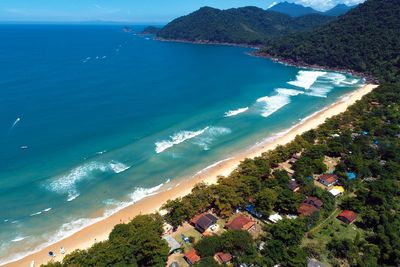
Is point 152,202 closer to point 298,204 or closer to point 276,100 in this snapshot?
point 298,204

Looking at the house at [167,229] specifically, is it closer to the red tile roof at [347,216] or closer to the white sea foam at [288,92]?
the red tile roof at [347,216]

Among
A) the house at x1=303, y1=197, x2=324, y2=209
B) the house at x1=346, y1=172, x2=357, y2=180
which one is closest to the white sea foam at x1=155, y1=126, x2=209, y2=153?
the house at x1=303, y1=197, x2=324, y2=209

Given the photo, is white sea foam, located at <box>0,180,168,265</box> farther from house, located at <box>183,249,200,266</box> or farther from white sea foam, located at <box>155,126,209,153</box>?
house, located at <box>183,249,200,266</box>

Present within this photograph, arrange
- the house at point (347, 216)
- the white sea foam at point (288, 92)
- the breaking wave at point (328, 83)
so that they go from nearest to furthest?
the house at point (347, 216), the white sea foam at point (288, 92), the breaking wave at point (328, 83)

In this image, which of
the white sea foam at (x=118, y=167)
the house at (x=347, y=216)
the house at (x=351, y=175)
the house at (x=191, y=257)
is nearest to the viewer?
the house at (x=191, y=257)

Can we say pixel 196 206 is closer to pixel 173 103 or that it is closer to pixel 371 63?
pixel 173 103

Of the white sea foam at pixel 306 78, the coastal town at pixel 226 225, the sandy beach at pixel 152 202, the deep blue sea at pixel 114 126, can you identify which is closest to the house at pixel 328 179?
the coastal town at pixel 226 225
